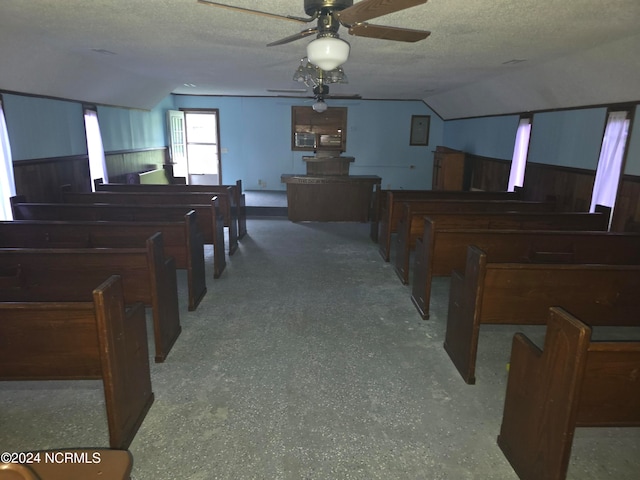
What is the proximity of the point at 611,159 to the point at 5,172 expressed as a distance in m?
6.34

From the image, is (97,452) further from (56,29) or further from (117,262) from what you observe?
(56,29)

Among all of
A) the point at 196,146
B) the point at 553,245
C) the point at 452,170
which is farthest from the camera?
the point at 196,146

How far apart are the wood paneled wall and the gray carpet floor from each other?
2582mm

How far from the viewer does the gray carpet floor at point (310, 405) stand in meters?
1.79

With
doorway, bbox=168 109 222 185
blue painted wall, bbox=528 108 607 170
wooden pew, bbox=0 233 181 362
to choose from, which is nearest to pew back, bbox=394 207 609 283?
blue painted wall, bbox=528 108 607 170

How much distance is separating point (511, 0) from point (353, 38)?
151 cm

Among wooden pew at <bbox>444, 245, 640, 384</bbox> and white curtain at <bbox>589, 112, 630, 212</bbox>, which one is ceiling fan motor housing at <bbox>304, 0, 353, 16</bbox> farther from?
white curtain at <bbox>589, 112, 630, 212</bbox>

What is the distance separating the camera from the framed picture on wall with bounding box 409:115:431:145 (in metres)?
9.67

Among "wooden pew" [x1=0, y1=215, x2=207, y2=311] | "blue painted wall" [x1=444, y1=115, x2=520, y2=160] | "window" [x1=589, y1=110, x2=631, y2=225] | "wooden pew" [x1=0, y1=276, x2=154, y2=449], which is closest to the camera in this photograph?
"wooden pew" [x1=0, y1=276, x2=154, y2=449]

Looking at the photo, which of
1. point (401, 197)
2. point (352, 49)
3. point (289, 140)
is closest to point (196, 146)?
point (289, 140)

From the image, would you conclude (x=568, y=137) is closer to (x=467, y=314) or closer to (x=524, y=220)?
(x=524, y=220)

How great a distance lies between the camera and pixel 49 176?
4.86 metres

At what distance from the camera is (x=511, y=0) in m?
2.52

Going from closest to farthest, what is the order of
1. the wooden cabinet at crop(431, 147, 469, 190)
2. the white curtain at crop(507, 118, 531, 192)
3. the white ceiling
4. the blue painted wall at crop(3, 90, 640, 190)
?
the white ceiling
the blue painted wall at crop(3, 90, 640, 190)
the white curtain at crop(507, 118, 531, 192)
the wooden cabinet at crop(431, 147, 469, 190)
